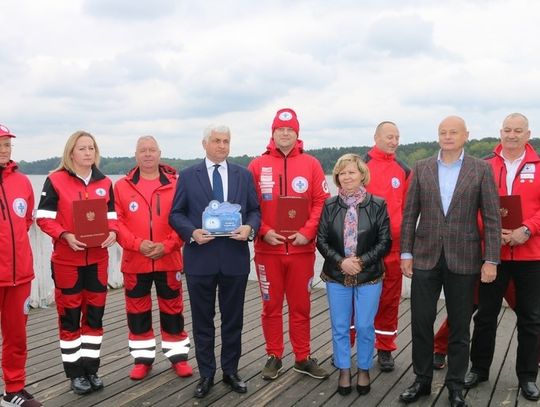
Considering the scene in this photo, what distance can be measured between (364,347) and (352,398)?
0.38 metres

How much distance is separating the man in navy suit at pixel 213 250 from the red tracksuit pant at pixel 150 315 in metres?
0.39

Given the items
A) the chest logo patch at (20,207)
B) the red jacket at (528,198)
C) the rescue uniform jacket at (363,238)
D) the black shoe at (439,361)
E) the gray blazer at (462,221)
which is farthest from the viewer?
the black shoe at (439,361)

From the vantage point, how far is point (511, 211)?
3.97 m

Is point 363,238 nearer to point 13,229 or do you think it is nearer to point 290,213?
point 290,213

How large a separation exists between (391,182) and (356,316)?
4.05 ft

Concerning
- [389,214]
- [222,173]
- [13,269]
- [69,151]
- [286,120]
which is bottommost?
[13,269]

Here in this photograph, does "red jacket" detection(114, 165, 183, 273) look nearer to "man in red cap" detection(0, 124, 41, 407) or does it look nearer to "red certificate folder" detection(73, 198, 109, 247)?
"red certificate folder" detection(73, 198, 109, 247)

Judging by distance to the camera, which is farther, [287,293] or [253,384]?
[287,293]

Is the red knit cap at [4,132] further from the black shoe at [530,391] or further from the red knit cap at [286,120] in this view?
the black shoe at [530,391]

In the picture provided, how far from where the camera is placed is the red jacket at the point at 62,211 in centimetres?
411

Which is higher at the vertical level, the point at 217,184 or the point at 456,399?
the point at 217,184

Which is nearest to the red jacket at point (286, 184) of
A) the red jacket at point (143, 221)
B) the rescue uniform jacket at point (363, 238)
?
the rescue uniform jacket at point (363, 238)

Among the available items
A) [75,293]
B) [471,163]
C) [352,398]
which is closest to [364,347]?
[352,398]

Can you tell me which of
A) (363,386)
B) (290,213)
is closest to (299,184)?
(290,213)
